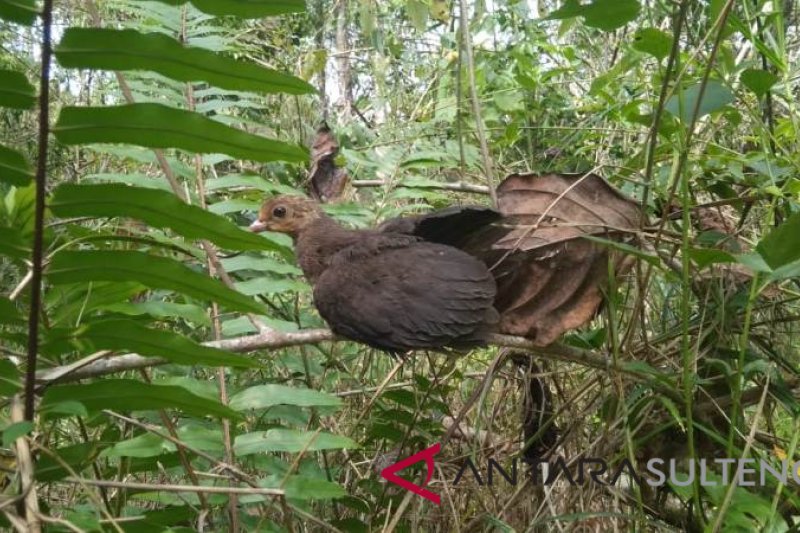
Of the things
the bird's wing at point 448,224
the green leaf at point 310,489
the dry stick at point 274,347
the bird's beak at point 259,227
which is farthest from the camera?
the bird's beak at point 259,227

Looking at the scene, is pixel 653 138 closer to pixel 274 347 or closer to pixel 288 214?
pixel 274 347

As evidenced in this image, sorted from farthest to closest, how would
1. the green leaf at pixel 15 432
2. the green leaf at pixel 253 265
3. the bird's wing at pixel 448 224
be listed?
the green leaf at pixel 253 265 < the bird's wing at pixel 448 224 < the green leaf at pixel 15 432

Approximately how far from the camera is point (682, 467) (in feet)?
6.27

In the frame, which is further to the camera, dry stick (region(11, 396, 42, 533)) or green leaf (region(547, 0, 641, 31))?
green leaf (region(547, 0, 641, 31))

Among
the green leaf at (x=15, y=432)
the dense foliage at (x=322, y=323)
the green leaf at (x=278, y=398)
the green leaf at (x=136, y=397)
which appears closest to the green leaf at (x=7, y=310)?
the dense foliage at (x=322, y=323)

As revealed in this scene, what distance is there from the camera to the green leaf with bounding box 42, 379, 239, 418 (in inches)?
43.4

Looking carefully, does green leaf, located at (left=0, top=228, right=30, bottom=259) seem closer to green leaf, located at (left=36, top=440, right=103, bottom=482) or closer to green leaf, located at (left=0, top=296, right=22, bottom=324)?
green leaf, located at (left=0, top=296, right=22, bottom=324)

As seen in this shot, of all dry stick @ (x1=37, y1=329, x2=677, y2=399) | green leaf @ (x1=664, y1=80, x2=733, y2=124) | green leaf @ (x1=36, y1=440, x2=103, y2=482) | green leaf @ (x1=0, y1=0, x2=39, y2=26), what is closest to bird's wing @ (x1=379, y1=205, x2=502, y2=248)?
dry stick @ (x1=37, y1=329, x2=677, y2=399)

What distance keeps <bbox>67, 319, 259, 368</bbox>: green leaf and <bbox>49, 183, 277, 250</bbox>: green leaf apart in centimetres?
14

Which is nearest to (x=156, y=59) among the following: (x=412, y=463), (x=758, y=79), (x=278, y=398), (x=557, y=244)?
(x=278, y=398)

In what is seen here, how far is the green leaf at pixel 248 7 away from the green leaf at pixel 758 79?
3.19ft

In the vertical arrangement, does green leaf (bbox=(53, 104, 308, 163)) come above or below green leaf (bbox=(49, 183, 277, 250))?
above

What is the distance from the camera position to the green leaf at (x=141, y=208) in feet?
3.31

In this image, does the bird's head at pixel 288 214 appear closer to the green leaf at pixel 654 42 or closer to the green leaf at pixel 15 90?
the green leaf at pixel 654 42
